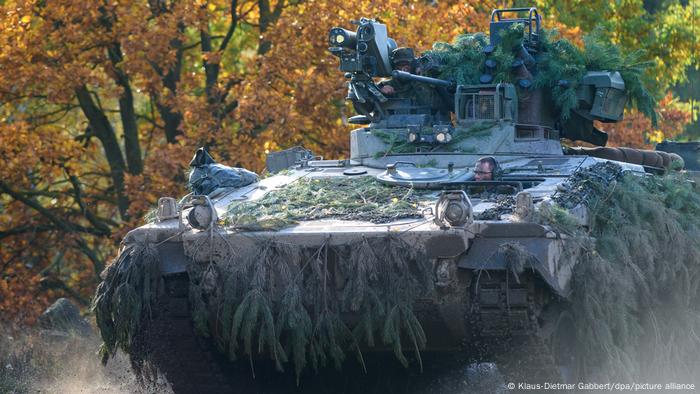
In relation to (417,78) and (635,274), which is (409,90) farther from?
(635,274)

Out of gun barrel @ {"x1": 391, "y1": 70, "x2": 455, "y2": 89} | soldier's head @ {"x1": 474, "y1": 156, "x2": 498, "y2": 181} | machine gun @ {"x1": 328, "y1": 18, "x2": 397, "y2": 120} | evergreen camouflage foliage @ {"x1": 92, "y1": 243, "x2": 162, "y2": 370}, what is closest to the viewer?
evergreen camouflage foliage @ {"x1": 92, "y1": 243, "x2": 162, "y2": 370}

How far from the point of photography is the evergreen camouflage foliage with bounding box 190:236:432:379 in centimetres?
932

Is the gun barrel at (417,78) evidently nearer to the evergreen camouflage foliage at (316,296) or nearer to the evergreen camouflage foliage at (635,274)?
the evergreen camouflage foliage at (635,274)

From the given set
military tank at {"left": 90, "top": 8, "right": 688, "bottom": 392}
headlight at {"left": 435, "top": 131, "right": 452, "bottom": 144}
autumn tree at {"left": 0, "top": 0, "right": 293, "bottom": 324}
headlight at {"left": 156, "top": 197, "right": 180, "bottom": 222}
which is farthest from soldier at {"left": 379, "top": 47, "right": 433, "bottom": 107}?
autumn tree at {"left": 0, "top": 0, "right": 293, "bottom": 324}

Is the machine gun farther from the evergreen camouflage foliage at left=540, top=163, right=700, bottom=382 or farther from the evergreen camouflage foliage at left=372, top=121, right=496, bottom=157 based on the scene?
the evergreen camouflage foliage at left=540, top=163, right=700, bottom=382

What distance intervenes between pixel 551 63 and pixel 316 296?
452cm

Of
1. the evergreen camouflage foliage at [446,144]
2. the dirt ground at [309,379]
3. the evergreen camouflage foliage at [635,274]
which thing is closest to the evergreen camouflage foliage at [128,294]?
the dirt ground at [309,379]

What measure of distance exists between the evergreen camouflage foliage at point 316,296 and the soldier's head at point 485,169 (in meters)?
1.57

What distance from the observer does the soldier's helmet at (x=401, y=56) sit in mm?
12961

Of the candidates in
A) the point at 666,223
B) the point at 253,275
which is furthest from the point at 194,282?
the point at 666,223

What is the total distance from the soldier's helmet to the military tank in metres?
2.10

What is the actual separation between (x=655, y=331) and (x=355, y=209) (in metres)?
2.73

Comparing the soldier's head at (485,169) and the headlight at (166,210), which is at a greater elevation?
A: the soldier's head at (485,169)

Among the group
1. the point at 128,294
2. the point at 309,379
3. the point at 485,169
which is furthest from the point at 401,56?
the point at 128,294
